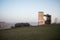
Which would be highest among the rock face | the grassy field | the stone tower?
the stone tower

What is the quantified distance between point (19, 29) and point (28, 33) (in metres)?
0.17

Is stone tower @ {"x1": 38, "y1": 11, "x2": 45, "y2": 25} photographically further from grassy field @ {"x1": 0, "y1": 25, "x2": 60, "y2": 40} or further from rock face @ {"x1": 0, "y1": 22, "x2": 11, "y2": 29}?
rock face @ {"x1": 0, "y1": 22, "x2": 11, "y2": 29}

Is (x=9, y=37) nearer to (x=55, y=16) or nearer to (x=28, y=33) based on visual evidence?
(x=28, y=33)

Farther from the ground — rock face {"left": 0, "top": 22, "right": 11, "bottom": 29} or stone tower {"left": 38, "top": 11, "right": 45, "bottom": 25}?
stone tower {"left": 38, "top": 11, "right": 45, "bottom": 25}

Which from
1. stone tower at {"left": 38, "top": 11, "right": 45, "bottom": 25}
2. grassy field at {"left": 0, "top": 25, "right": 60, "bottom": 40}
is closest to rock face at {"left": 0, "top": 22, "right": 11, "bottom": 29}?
grassy field at {"left": 0, "top": 25, "right": 60, "bottom": 40}

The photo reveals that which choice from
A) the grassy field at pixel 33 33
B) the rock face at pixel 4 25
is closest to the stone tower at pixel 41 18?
the grassy field at pixel 33 33

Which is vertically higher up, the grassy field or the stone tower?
the stone tower

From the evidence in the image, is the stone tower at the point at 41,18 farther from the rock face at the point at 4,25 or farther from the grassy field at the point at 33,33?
the rock face at the point at 4,25

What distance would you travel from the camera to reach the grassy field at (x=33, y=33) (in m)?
1.75

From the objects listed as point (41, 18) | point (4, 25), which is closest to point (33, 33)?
point (41, 18)

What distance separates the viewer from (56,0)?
6.10ft

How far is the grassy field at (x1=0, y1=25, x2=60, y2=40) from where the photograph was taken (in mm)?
1752

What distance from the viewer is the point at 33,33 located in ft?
5.97

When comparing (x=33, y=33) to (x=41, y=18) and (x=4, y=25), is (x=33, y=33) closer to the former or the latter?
(x=41, y=18)
